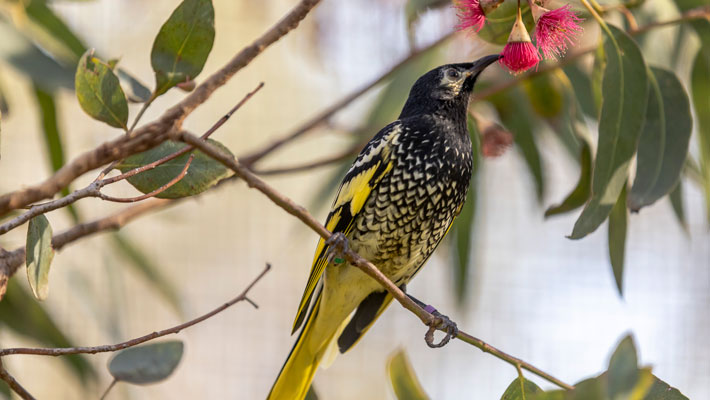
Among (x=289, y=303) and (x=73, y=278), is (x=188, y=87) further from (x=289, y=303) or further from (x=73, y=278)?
(x=289, y=303)

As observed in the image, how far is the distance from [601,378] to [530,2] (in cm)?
75

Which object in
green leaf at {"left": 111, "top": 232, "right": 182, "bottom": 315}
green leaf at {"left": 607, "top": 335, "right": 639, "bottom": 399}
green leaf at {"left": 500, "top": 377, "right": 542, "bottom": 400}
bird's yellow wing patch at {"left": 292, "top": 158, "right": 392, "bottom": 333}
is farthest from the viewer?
green leaf at {"left": 111, "top": 232, "right": 182, "bottom": 315}

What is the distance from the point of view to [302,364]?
2469 millimetres

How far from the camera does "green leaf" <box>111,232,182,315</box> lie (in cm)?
360

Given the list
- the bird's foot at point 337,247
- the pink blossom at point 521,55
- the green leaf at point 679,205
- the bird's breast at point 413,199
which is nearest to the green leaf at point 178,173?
the bird's foot at point 337,247

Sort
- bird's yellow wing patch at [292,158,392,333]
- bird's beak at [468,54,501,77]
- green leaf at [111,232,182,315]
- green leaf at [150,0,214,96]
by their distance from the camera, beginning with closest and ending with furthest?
green leaf at [150,0,214,96] < bird's yellow wing patch at [292,158,392,333] < bird's beak at [468,54,501,77] < green leaf at [111,232,182,315]

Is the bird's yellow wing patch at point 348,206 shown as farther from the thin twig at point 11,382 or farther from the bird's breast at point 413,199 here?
the thin twig at point 11,382

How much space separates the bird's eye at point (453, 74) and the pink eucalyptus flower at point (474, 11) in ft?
2.59

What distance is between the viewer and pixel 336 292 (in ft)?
8.41

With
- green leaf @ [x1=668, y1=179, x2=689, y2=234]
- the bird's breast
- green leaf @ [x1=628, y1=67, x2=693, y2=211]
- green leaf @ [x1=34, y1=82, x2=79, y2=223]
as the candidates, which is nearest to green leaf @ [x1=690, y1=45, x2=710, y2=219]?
green leaf @ [x1=668, y1=179, x2=689, y2=234]

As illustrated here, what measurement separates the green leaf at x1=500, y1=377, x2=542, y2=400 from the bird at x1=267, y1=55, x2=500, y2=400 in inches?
18.5

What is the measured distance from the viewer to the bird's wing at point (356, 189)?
2381 mm

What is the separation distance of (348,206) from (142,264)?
1469 millimetres

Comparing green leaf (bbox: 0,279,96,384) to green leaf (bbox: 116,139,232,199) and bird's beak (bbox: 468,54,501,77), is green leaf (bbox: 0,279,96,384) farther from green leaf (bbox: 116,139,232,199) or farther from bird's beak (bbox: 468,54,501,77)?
bird's beak (bbox: 468,54,501,77)
